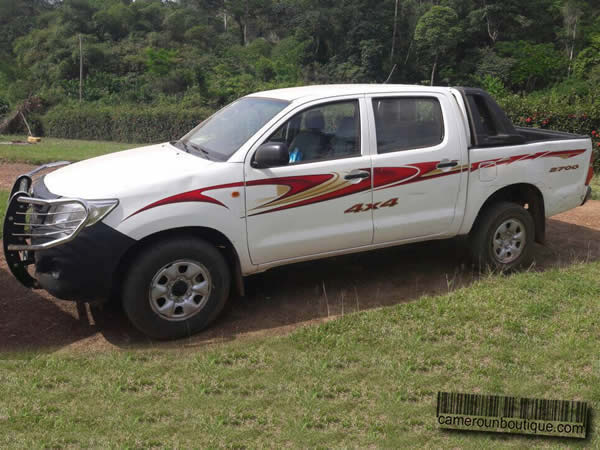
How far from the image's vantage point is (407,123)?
6.06 meters

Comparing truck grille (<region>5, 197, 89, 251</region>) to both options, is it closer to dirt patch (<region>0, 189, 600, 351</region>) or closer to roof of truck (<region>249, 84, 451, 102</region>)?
dirt patch (<region>0, 189, 600, 351</region>)

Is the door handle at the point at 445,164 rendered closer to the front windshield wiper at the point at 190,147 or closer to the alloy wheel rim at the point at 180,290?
the front windshield wiper at the point at 190,147

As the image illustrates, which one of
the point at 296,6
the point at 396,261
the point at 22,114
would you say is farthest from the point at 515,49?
the point at 396,261

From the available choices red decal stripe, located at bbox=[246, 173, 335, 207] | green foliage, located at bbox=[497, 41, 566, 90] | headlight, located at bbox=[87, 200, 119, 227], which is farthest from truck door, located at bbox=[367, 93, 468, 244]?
green foliage, located at bbox=[497, 41, 566, 90]

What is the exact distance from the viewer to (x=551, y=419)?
4.04 metres

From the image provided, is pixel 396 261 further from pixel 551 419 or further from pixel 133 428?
pixel 133 428

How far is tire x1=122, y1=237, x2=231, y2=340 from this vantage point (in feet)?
16.2

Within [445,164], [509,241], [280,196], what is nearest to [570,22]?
[509,241]

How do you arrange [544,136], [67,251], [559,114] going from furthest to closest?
[559,114] < [544,136] < [67,251]

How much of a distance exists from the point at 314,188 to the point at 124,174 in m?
1.56

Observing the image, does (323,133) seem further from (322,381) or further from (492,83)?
(492,83)

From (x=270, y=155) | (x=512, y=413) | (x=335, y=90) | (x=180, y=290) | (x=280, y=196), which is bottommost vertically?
(x=512, y=413)

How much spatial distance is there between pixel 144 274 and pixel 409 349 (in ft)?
6.87

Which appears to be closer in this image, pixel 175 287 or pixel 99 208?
pixel 99 208
